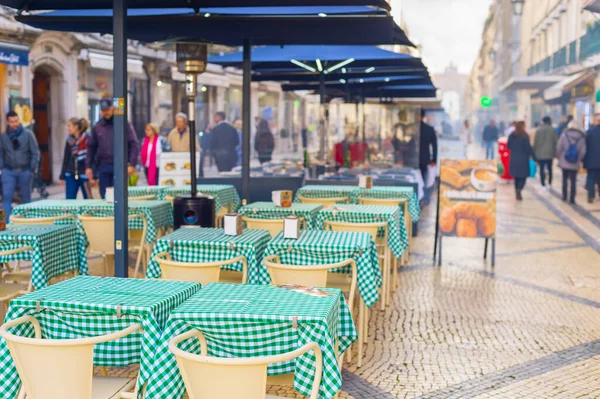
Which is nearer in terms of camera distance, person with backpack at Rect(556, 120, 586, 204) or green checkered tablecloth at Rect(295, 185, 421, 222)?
green checkered tablecloth at Rect(295, 185, 421, 222)

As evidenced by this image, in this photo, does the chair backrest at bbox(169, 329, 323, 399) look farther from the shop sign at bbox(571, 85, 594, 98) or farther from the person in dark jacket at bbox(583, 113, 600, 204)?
the shop sign at bbox(571, 85, 594, 98)

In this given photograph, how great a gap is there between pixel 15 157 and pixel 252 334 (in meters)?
9.43

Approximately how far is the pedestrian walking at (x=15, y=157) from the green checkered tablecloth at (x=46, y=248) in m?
5.55

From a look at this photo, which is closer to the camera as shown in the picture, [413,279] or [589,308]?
A: [589,308]

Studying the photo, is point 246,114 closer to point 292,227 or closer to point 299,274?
point 292,227

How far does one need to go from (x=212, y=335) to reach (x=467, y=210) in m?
6.56

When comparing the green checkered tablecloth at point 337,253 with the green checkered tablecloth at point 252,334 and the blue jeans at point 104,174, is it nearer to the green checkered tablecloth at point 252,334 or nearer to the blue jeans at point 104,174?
the green checkered tablecloth at point 252,334

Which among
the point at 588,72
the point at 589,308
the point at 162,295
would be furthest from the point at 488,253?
the point at 588,72

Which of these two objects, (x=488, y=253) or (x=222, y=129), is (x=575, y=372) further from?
(x=222, y=129)

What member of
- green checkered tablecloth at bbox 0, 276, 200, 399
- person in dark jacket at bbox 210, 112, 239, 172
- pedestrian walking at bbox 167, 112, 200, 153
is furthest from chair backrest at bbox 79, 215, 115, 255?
person in dark jacket at bbox 210, 112, 239, 172

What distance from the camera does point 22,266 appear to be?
9.67 m

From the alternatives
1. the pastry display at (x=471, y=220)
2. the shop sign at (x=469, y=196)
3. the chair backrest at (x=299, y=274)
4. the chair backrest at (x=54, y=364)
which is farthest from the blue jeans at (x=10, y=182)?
the chair backrest at (x=54, y=364)

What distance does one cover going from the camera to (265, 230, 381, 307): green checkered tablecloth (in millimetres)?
6188

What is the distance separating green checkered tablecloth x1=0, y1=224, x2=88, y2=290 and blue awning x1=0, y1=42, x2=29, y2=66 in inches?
373
